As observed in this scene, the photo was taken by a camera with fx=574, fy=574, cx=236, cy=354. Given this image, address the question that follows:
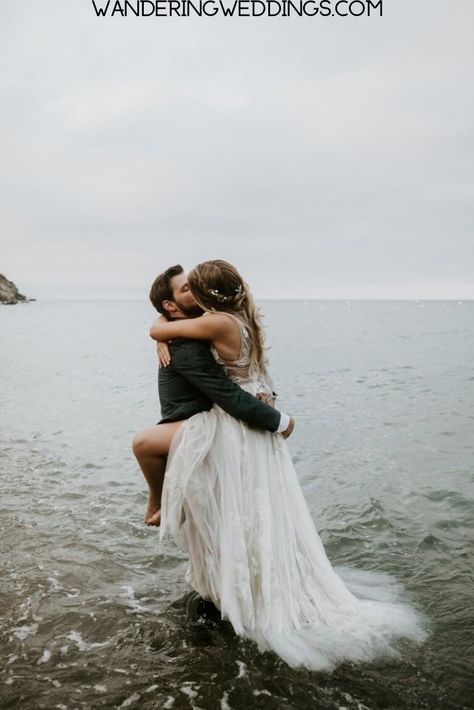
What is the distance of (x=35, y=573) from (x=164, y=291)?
11.3 feet

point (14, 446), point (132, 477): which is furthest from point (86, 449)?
point (132, 477)

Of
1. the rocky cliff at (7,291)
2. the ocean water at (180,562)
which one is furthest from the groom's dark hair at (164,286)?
the rocky cliff at (7,291)

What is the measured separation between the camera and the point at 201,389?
440 cm

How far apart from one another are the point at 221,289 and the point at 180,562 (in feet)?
12.1

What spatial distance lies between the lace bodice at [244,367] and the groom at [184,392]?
0.33ft

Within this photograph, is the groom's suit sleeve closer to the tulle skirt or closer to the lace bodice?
the lace bodice

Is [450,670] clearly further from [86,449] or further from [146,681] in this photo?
[86,449]

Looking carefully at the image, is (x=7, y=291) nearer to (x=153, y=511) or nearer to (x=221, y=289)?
(x=153, y=511)

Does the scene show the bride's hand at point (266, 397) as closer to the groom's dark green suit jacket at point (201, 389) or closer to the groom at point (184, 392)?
the groom at point (184, 392)

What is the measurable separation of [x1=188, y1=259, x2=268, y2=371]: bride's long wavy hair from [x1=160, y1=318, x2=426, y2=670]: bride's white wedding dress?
0.16 metres

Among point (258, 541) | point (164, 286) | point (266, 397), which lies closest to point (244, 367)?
point (266, 397)

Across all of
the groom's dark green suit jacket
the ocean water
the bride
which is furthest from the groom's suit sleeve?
the ocean water

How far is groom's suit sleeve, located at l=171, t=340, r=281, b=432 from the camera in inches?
171

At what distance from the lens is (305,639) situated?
446cm
